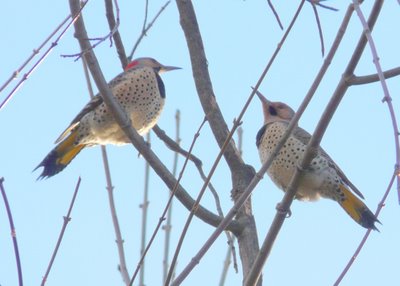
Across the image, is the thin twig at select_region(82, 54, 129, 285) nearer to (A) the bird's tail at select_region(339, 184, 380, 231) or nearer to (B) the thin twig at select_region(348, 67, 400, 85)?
(B) the thin twig at select_region(348, 67, 400, 85)

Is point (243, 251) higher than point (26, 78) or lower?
higher

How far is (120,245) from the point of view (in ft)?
9.30

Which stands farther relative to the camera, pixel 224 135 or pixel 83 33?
pixel 224 135

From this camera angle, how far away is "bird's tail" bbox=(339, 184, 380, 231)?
4879 mm

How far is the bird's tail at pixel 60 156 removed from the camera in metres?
4.94

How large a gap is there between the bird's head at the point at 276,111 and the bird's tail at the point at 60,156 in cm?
176

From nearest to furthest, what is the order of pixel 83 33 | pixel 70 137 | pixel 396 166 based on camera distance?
pixel 396 166 → pixel 83 33 → pixel 70 137

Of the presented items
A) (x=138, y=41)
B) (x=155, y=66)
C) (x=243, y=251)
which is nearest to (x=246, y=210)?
(x=243, y=251)

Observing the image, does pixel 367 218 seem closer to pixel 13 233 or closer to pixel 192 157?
pixel 192 157

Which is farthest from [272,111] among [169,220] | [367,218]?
[169,220]

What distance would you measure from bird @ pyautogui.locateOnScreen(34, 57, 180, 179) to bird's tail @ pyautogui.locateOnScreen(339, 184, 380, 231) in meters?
1.35

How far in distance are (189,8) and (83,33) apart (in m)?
1.00

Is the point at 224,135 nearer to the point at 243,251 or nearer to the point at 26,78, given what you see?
the point at 243,251

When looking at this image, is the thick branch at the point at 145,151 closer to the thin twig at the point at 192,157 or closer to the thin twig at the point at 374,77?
the thin twig at the point at 192,157
